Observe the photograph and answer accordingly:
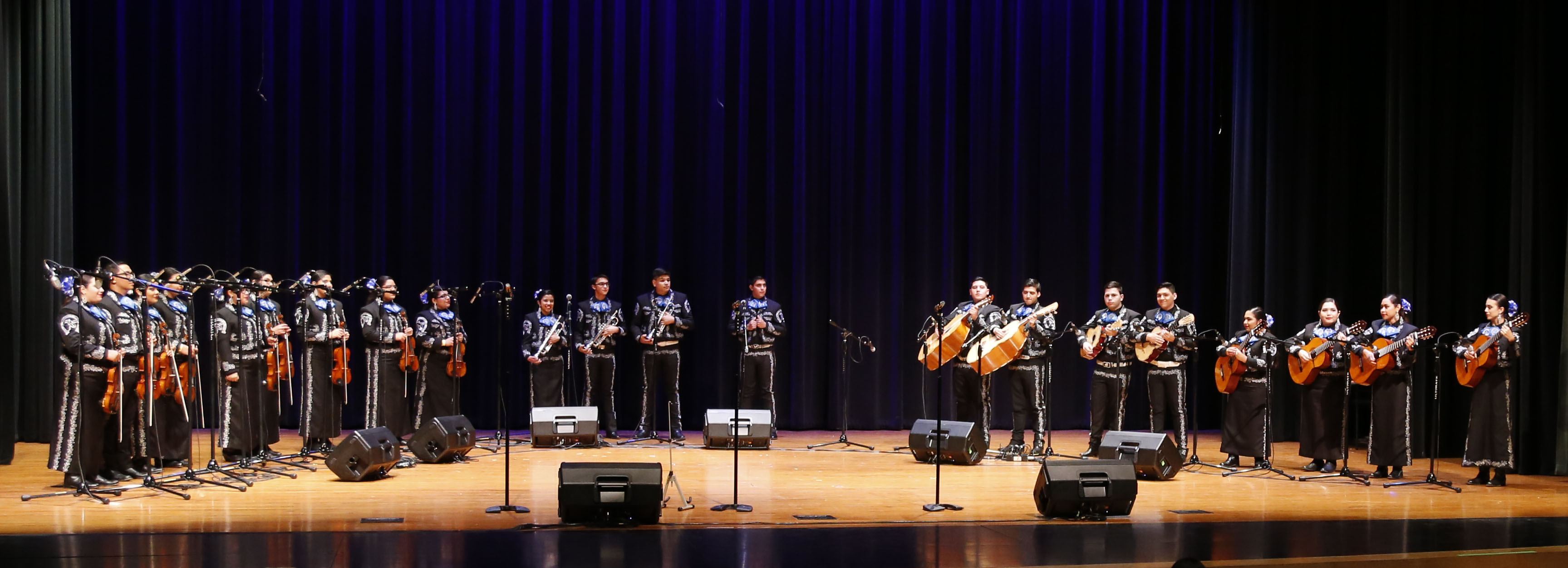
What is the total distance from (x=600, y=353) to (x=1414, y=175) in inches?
283

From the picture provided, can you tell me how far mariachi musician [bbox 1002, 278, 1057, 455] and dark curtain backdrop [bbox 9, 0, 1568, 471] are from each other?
7.05ft

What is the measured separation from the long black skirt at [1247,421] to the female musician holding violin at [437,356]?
6331mm

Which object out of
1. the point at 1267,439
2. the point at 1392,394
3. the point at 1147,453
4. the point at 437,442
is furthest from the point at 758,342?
the point at 1392,394

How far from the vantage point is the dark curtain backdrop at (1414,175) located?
8.76 m

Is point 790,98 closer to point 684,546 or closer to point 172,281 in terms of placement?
point 172,281

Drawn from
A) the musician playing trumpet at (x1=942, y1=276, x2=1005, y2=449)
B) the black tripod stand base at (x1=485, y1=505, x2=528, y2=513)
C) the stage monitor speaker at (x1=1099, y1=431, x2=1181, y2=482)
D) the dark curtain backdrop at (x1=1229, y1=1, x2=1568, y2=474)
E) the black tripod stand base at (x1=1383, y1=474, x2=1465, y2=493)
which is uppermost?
the dark curtain backdrop at (x1=1229, y1=1, x2=1568, y2=474)

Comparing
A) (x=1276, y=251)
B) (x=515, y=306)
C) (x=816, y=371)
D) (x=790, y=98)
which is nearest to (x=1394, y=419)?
(x=1276, y=251)

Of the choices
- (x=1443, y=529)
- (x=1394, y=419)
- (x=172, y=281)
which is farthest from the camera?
(x=1394, y=419)

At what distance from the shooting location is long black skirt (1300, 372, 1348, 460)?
8.68 meters

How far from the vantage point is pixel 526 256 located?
11.9m

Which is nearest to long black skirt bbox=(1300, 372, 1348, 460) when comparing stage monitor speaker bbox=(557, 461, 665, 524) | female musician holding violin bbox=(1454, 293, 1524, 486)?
female musician holding violin bbox=(1454, 293, 1524, 486)

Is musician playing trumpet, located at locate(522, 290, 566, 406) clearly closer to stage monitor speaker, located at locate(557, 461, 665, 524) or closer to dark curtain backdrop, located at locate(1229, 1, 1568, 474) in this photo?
stage monitor speaker, located at locate(557, 461, 665, 524)

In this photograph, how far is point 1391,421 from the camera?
8.37m

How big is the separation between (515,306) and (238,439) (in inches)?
137
